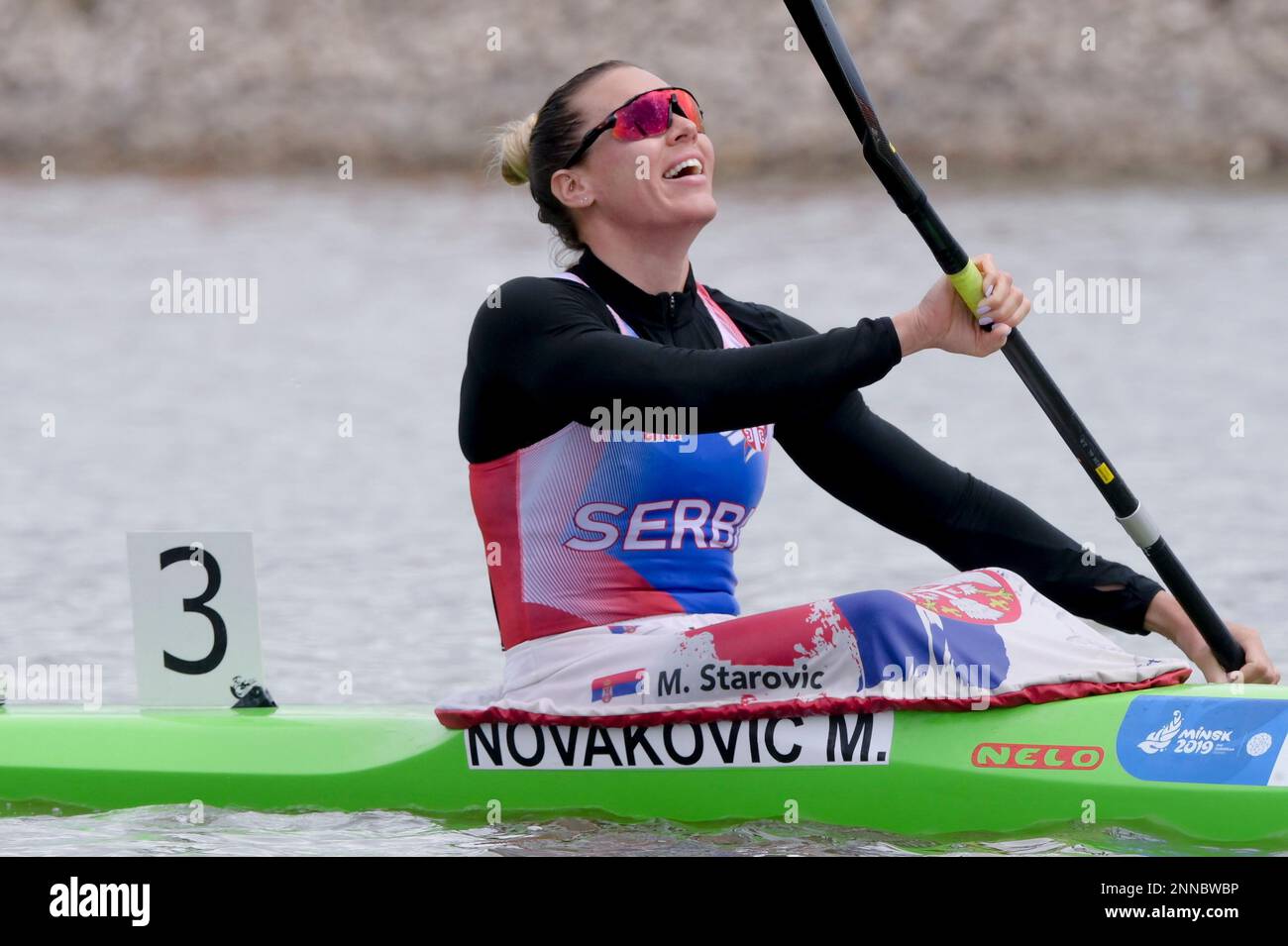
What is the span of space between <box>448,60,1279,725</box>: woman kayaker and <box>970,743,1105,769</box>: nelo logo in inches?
14.8

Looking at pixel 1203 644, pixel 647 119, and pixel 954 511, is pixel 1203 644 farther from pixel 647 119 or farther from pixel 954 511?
pixel 647 119

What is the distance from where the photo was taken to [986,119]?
1603 centimetres

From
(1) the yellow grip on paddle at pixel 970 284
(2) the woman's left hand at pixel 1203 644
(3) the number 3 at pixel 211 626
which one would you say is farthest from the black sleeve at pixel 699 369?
(3) the number 3 at pixel 211 626

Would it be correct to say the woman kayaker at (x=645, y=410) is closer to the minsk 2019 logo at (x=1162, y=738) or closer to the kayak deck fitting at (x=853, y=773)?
the kayak deck fitting at (x=853, y=773)

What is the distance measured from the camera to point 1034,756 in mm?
3350

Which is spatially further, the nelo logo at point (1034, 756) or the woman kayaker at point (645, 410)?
the nelo logo at point (1034, 756)

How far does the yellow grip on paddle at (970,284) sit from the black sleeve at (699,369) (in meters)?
0.14

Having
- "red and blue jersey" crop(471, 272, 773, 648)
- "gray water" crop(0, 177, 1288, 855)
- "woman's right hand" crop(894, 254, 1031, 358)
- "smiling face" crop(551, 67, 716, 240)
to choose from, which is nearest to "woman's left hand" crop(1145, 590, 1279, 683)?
"gray water" crop(0, 177, 1288, 855)

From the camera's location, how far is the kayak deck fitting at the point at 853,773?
10.8ft

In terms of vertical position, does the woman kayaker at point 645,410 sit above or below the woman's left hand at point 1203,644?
above

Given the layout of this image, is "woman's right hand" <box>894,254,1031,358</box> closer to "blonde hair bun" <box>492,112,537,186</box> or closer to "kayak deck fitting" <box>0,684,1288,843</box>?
"kayak deck fitting" <box>0,684,1288,843</box>

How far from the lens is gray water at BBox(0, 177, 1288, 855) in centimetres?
548

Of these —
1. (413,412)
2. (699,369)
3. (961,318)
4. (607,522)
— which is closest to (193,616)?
(607,522)
